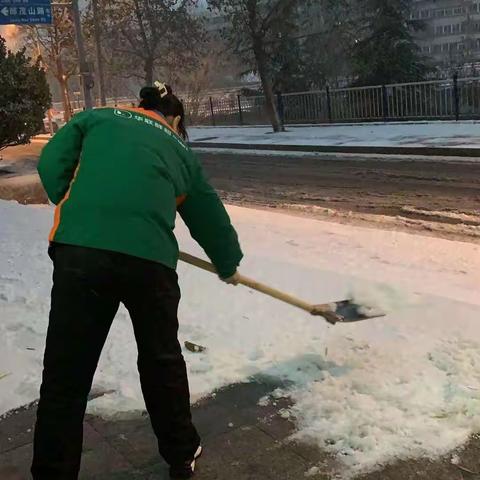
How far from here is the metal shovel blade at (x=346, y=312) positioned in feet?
11.1

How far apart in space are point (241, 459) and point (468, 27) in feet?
119

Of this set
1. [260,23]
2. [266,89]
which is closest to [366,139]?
[266,89]

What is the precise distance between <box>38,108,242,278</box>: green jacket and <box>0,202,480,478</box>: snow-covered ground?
115 centimetres

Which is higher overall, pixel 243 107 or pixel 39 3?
pixel 39 3

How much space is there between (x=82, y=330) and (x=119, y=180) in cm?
55

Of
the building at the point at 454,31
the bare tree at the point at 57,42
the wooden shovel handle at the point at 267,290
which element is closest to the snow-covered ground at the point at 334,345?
the wooden shovel handle at the point at 267,290

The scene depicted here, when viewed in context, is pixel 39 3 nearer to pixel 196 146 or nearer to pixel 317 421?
pixel 196 146

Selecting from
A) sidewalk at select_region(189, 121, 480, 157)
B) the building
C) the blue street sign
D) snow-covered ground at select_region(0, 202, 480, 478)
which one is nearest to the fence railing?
sidewalk at select_region(189, 121, 480, 157)

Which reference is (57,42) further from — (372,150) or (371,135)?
(372,150)

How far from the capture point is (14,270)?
541 cm

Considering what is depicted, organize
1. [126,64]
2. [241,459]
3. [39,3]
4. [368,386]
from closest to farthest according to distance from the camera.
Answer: [241,459]
[368,386]
[39,3]
[126,64]

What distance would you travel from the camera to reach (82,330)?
2.36 meters

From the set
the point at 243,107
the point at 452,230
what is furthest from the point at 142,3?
the point at 452,230

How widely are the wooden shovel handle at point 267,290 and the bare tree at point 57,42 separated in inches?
1168
